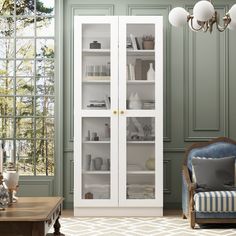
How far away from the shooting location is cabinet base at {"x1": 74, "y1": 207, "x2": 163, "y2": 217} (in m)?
6.46

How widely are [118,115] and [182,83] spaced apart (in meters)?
0.98

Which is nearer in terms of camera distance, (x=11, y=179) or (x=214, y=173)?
(x=11, y=179)

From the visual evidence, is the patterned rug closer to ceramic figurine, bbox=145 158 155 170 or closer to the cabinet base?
the cabinet base

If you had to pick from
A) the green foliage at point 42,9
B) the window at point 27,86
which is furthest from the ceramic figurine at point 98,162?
the green foliage at point 42,9

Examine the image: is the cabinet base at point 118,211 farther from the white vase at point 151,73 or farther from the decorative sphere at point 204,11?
the decorative sphere at point 204,11

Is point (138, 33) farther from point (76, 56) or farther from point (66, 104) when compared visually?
point (66, 104)

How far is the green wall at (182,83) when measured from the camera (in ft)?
22.7

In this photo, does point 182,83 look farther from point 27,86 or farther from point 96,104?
point 27,86

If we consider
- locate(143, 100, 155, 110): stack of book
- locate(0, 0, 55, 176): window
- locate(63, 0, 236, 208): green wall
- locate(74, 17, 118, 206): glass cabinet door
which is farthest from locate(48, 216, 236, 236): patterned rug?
locate(143, 100, 155, 110): stack of book

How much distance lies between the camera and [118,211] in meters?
6.47

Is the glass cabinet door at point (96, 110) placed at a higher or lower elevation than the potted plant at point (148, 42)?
lower

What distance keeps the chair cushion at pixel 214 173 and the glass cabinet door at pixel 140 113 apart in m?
0.61

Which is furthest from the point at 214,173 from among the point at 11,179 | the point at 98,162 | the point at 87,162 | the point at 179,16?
the point at 11,179

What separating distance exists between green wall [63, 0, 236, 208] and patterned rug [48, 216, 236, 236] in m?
0.81
